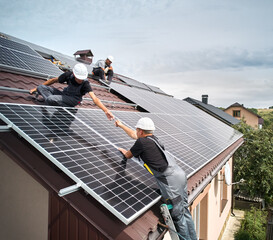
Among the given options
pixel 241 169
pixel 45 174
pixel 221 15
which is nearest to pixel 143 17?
pixel 221 15

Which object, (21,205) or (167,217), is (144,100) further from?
(167,217)

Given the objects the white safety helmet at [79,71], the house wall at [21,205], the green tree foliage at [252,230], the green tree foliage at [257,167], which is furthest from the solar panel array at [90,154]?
the green tree foliage at [257,167]

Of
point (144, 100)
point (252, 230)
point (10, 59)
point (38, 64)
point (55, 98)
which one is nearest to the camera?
point (55, 98)

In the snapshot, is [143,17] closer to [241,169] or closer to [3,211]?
[3,211]

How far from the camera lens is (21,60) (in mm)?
7660

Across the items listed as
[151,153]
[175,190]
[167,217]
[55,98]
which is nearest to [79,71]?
[55,98]

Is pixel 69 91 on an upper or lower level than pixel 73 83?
lower

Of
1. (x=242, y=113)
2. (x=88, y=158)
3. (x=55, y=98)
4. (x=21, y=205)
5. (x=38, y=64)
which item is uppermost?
(x=38, y=64)

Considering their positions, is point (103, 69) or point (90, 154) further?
point (103, 69)

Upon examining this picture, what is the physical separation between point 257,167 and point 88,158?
19.7 m

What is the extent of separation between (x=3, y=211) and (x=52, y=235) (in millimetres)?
1603

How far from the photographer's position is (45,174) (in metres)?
3.42

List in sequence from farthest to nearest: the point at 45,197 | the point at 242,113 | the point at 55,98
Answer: the point at 242,113
the point at 55,98
the point at 45,197

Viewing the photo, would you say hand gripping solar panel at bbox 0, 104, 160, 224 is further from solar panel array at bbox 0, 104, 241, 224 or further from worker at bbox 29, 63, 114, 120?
worker at bbox 29, 63, 114, 120
